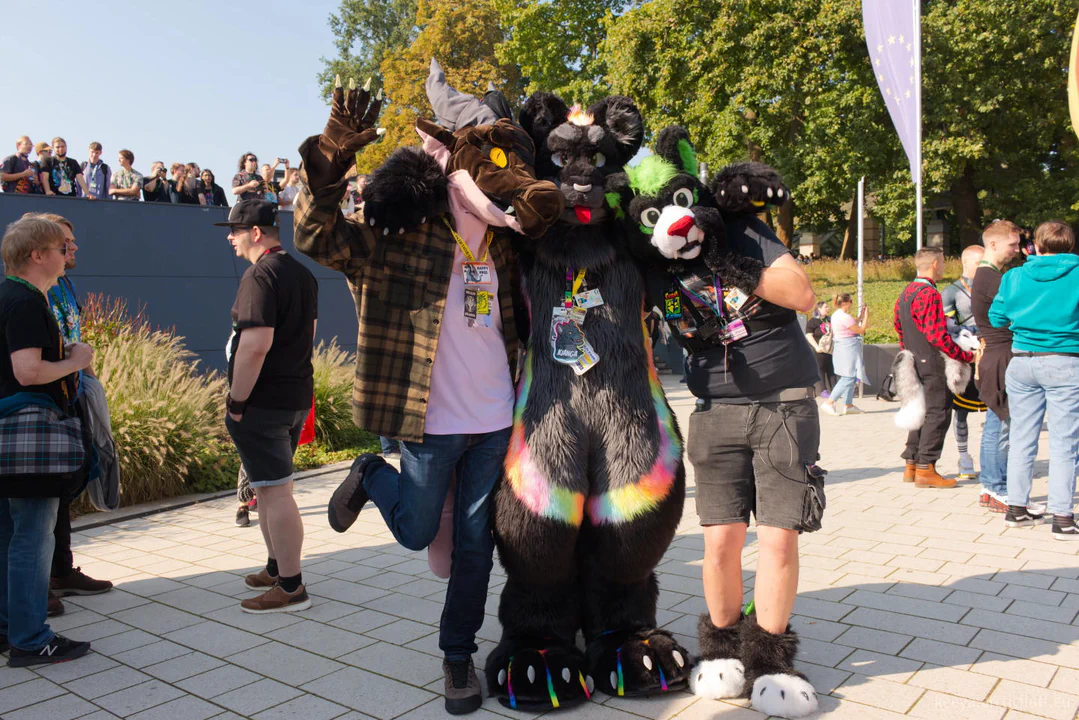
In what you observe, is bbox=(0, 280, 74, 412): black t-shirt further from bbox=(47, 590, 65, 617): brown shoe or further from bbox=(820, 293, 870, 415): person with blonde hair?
bbox=(820, 293, 870, 415): person with blonde hair

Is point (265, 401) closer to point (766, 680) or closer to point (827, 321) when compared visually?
point (766, 680)

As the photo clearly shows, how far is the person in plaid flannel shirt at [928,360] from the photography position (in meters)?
6.59

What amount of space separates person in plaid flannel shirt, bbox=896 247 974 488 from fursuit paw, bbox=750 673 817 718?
4405mm

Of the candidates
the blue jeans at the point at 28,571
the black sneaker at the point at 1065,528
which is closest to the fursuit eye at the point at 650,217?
the blue jeans at the point at 28,571

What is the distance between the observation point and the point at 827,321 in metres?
13.5

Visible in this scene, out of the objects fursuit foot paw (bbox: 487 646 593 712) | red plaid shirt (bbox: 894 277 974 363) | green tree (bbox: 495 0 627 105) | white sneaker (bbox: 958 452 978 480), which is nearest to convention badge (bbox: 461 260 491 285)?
fursuit foot paw (bbox: 487 646 593 712)

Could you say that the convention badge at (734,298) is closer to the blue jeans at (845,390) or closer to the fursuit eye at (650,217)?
the fursuit eye at (650,217)

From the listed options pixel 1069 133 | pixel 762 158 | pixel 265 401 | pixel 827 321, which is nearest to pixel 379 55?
pixel 762 158

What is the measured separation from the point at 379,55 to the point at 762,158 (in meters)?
A: 24.5

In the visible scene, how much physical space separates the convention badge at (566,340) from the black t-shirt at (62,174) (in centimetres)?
994

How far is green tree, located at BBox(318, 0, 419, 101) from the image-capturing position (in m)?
41.8

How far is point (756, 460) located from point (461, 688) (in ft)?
4.53

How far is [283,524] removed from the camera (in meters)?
4.07

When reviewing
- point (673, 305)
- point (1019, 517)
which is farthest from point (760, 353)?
point (1019, 517)
